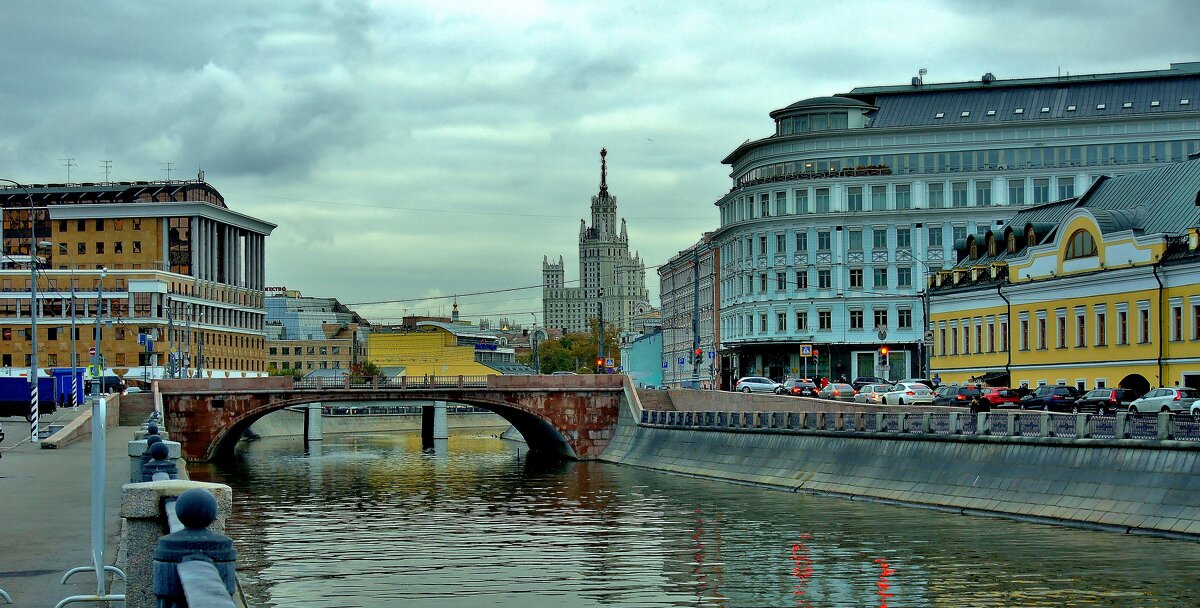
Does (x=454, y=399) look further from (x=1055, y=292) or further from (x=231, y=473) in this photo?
(x=1055, y=292)

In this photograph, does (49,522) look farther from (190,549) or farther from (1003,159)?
(1003,159)

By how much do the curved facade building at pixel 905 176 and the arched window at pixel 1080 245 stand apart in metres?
33.6

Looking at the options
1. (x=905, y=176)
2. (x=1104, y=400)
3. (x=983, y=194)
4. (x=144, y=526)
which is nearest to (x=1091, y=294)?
(x=1104, y=400)

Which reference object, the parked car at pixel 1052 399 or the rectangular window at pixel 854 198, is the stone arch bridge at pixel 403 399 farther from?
the parked car at pixel 1052 399

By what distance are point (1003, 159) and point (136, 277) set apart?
89253mm

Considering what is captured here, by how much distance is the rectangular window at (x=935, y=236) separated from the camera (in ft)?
365

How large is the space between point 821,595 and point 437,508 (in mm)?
29026

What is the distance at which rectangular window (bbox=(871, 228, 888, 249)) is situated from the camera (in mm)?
111812

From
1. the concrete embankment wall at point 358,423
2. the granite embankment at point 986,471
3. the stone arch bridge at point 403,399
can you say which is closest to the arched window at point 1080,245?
the granite embankment at point 986,471

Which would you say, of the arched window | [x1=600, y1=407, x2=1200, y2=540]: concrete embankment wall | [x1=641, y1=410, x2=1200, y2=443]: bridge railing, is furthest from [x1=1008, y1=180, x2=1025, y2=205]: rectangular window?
[x1=600, y1=407, x2=1200, y2=540]: concrete embankment wall

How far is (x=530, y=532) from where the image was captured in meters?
48.9

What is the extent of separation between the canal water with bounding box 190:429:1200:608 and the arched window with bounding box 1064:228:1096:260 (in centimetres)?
2109

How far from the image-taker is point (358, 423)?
523 ft

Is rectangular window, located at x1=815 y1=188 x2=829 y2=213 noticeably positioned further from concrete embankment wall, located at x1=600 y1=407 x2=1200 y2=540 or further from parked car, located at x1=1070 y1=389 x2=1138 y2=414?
parked car, located at x1=1070 y1=389 x2=1138 y2=414
